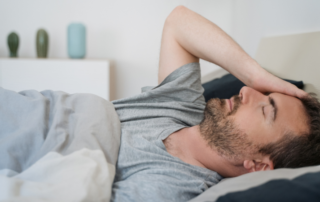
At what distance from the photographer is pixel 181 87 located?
4.06ft

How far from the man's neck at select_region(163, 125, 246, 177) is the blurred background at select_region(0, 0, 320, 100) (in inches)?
72.6

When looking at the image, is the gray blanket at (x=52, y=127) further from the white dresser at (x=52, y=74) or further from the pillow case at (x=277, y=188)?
the white dresser at (x=52, y=74)

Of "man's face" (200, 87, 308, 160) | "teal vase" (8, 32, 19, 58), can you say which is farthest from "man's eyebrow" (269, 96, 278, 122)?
"teal vase" (8, 32, 19, 58)

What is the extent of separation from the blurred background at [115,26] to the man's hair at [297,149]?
1.97 m

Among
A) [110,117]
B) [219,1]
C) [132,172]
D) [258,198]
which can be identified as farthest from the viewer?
[219,1]

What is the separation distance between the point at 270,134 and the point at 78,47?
83.0 inches

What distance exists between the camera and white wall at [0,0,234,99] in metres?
2.89

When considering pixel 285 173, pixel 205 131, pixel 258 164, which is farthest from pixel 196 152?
pixel 285 173

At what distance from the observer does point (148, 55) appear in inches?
120

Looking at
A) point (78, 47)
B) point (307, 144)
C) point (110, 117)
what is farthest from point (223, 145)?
point (78, 47)

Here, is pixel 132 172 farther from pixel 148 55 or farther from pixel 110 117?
pixel 148 55

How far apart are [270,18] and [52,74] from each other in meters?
1.77

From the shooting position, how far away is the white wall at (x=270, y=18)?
1545 mm

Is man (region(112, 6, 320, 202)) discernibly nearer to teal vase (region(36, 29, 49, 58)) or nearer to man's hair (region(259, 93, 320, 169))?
man's hair (region(259, 93, 320, 169))
